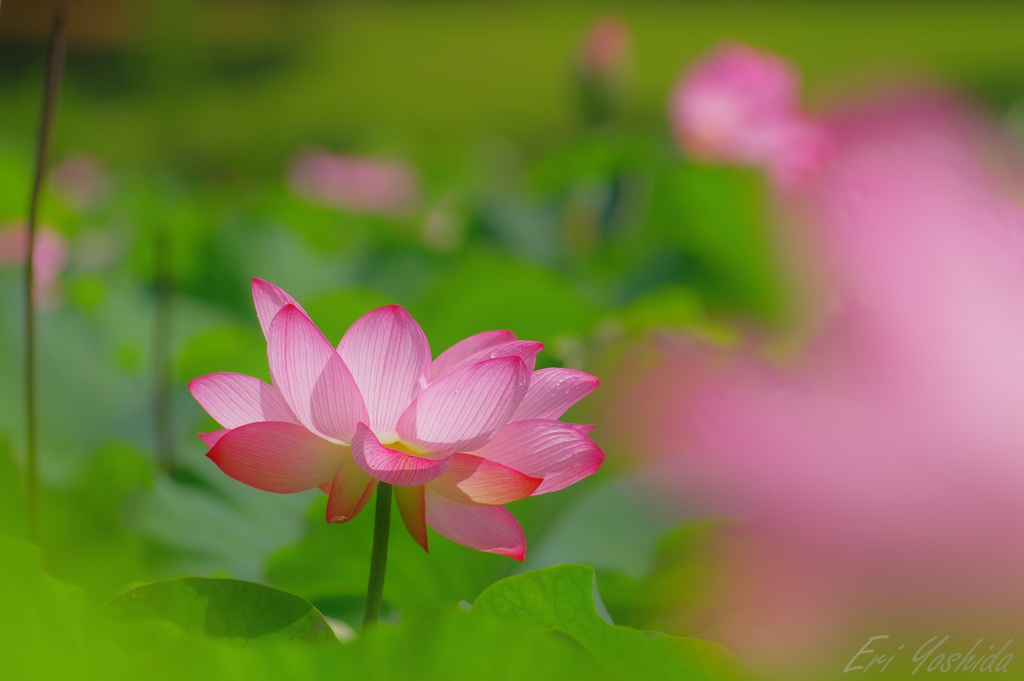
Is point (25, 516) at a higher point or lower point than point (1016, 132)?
lower

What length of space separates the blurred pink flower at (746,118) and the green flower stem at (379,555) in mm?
665

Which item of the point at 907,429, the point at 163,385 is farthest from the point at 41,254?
the point at 907,429

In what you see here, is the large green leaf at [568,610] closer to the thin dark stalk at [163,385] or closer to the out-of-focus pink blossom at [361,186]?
the thin dark stalk at [163,385]

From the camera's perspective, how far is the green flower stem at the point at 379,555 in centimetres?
26

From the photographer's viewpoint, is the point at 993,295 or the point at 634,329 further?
the point at 634,329

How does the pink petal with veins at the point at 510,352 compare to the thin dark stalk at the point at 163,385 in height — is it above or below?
above

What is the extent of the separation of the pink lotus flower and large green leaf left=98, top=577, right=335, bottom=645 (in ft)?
0.09

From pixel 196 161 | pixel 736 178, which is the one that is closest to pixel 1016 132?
pixel 736 178

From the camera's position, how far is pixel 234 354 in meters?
0.59

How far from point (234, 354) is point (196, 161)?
99.9 inches

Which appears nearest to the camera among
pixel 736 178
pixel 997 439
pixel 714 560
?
pixel 997 439

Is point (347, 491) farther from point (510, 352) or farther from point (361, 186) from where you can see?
point (361, 186)

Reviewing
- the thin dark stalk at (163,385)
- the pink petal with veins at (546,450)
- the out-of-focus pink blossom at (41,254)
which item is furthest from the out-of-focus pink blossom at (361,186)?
the pink petal with veins at (546,450)

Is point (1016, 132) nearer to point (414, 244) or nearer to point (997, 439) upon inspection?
point (414, 244)
